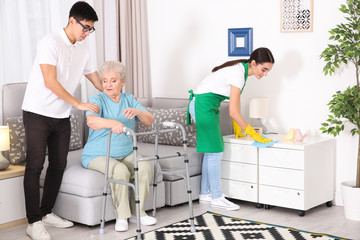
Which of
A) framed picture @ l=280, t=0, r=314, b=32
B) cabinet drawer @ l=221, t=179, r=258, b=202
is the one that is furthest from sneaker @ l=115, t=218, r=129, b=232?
framed picture @ l=280, t=0, r=314, b=32

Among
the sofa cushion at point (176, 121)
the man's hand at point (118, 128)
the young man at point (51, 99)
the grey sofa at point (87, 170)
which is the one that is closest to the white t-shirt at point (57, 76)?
the young man at point (51, 99)

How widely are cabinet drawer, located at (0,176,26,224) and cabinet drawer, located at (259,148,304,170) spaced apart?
1727 millimetres

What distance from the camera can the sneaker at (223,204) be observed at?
4035 millimetres

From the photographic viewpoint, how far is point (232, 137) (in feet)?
14.0

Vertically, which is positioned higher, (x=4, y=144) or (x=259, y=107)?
(x=259, y=107)

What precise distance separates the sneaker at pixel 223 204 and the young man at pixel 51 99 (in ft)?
4.08

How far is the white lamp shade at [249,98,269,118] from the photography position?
427 cm

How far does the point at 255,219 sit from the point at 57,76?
1676 mm

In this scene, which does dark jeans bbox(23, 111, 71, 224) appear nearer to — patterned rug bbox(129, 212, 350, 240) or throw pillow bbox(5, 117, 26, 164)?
throw pillow bbox(5, 117, 26, 164)

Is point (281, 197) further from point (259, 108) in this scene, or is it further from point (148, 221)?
point (148, 221)

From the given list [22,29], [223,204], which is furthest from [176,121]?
[22,29]

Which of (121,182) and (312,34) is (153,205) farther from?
(312,34)

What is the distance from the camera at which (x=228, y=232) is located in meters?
3.46

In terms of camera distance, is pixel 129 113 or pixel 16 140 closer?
pixel 129 113
